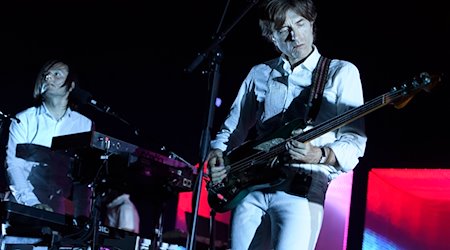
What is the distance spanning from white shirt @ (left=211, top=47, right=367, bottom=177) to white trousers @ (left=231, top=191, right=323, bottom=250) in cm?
23

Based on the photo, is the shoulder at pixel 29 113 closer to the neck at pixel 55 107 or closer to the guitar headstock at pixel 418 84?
the neck at pixel 55 107

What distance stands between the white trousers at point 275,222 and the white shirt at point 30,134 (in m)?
2.25

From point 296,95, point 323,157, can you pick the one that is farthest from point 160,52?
point 323,157

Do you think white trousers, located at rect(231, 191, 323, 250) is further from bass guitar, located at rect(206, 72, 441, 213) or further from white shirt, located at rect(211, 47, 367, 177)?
white shirt, located at rect(211, 47, 367, 177)

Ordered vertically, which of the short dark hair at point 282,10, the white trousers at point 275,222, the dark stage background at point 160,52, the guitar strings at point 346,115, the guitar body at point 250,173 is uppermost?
the dark stage background at point 160,52

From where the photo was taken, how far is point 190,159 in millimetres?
6402

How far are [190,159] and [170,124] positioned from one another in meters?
0.43

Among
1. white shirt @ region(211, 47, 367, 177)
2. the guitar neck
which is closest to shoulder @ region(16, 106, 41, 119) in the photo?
white shirt @ region(211, 47, 367, 177)

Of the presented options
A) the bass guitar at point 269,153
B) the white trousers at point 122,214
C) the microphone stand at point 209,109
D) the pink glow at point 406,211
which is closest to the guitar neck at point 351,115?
the bass guitar at point 269,153

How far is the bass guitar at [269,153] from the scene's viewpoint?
2549 mm

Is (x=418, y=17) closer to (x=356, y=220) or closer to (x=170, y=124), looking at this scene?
(x=356, y=220)

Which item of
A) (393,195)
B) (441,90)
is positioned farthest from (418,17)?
(393,195)

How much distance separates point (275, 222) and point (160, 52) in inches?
159

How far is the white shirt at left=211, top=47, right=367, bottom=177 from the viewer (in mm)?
2611
